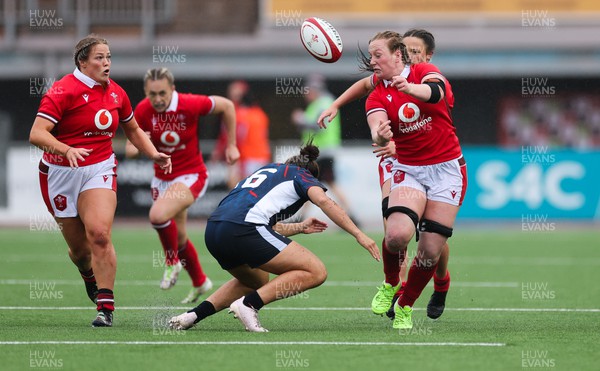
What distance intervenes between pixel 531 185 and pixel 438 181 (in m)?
11.8

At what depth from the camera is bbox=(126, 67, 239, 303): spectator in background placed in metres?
10.4

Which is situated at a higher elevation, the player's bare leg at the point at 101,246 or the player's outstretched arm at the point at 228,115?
the player's outstretched arm at the point at 228,115

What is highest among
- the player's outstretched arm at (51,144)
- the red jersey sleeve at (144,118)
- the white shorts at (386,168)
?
the player's outstretched arm at (51,144)

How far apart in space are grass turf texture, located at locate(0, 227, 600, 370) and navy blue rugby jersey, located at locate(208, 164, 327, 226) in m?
0.81

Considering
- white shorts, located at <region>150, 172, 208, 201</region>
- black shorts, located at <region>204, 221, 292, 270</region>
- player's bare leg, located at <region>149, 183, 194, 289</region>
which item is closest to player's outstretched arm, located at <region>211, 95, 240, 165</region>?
white shorts, located at <region>150, 172, 208, 201</region>

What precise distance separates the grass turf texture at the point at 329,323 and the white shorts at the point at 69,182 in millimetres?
882

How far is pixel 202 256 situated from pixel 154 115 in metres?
4.59

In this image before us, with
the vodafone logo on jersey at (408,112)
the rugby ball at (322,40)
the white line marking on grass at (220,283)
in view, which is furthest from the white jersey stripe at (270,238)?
the white line marking on grass at (220,283)

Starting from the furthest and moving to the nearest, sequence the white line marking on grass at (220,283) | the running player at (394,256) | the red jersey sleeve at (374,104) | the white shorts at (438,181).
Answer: the white line marking on grass at (220,283) < the running player at (394,256) < the white shorts at (438,181) < the red jersey sleeve at (374,104)

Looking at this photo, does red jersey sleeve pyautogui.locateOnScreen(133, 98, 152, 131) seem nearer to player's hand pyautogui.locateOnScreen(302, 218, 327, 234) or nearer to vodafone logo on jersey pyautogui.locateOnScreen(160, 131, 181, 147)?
vodafone logo on jersey pyautogui.locateOnScreen(160, 131, 181, 147)

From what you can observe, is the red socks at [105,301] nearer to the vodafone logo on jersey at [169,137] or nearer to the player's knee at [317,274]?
the player's knee at [317,274]

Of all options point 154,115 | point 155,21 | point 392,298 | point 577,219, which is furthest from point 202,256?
point 155,21

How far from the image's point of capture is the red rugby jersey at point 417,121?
26.7 ft

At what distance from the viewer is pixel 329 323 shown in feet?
27.5
